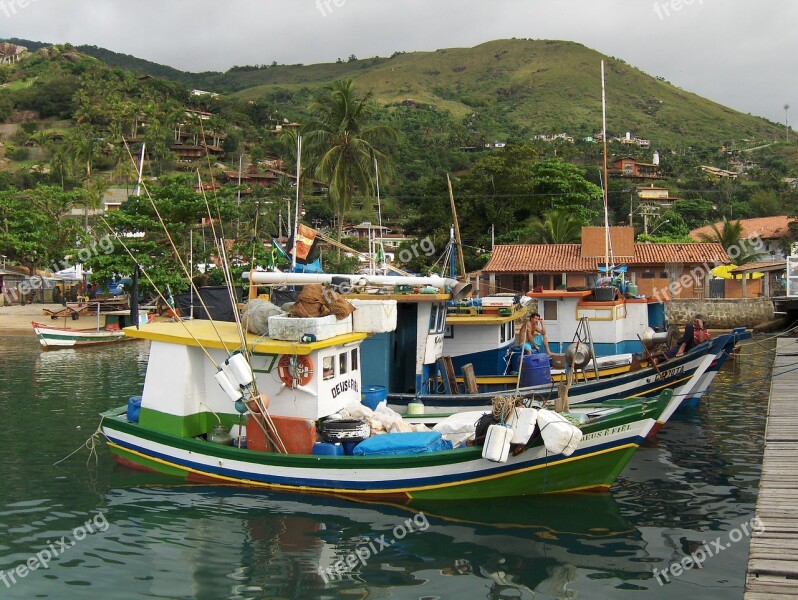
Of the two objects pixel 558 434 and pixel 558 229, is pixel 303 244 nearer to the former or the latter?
pixel 558 434

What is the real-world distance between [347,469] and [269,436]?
1391 mm

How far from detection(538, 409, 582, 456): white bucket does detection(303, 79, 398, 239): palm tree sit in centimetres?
3114

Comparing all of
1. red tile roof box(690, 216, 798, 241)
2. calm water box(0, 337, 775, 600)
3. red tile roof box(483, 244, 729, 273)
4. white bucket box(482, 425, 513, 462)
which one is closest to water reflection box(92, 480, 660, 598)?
calm water box(0, 337, 775, 600)

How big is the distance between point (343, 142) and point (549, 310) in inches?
935

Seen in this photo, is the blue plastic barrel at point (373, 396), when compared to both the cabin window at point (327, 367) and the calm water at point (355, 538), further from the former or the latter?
the calm water at point (355, 538)

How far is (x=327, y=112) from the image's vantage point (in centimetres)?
4375

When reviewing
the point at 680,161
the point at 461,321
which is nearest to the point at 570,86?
the point at 680,161

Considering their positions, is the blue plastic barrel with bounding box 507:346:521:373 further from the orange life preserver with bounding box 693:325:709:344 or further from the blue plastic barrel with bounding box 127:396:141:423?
the blue plastic barrel with bounding box 127:396:141:423

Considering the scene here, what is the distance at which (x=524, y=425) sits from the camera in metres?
10.4

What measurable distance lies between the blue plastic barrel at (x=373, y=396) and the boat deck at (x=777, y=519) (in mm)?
6108

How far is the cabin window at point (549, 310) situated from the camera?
21031 millimetres

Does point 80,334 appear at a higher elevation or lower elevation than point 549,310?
lower

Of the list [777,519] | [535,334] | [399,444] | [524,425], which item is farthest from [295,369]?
[535,334]

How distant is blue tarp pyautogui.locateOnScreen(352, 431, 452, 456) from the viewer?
36.4 feet
